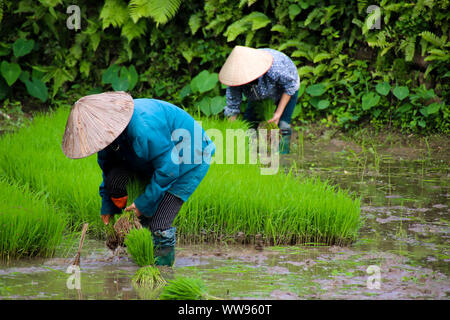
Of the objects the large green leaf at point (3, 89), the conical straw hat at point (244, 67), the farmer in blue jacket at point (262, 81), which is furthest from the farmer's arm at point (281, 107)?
the large green leaf at point (3, 89)

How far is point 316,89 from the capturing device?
25.4ft

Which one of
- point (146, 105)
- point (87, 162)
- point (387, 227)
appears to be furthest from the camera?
point (87, 162)

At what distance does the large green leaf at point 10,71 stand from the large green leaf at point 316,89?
13.1ft

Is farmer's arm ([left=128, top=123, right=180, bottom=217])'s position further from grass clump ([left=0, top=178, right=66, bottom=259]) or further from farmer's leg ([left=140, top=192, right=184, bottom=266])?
grass clump ([left=0, top=178, right=66, bottom=259])

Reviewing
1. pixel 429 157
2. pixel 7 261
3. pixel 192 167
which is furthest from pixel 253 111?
pixel 7 261

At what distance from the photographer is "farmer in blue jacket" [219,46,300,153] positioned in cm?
541

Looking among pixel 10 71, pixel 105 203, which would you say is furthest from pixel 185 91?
pixel 105 203

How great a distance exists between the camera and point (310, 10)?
799cm

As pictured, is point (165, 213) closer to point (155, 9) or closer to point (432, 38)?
point (432, 38)

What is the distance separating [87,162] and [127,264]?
167 centimetres

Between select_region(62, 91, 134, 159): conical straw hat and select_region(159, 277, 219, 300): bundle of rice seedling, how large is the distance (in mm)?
758

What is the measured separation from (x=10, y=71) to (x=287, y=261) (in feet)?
19.6

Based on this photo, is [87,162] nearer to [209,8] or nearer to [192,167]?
[192,167]

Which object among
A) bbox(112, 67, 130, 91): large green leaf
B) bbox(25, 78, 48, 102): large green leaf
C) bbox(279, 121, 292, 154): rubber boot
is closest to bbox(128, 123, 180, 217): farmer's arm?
bbox(279, 121, 292, 154): rubber boot
